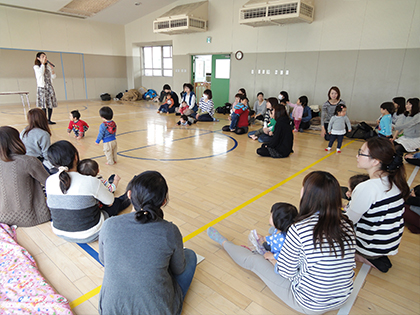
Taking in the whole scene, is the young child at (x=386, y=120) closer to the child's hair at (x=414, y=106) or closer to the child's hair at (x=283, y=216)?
the child's hair at (x=414, y=106)

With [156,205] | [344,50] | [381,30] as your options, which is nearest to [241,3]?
[344,50]

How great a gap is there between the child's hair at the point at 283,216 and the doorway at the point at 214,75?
9282 millimetres

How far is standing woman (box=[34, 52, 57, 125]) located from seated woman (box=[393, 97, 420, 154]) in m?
8.43

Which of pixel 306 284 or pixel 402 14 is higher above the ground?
pixel 402 14

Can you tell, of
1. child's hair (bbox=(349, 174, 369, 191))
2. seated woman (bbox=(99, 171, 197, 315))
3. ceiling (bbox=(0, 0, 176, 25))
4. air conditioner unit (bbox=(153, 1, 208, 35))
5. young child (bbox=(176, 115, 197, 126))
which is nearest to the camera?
seated woman (bbox=(99, 171, 197, 315))

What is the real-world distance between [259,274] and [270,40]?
29.3 feet

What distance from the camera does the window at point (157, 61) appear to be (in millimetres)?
14008

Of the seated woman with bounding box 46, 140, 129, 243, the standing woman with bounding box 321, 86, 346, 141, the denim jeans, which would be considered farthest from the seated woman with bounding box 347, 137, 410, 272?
the standing woman with bounding box 321, 86, 346, 141

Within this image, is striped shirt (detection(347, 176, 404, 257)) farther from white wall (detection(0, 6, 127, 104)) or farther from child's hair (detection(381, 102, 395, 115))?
white wall (detection(0, 6, 127, 104))

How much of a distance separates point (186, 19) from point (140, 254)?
10461 mm

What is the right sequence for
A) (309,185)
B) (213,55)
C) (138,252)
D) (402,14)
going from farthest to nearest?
(213,55), (402,14), (309,185), (138,252)

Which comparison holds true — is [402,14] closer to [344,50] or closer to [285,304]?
[344,50]

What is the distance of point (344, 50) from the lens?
8047mm

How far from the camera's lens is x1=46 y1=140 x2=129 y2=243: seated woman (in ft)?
7.19
